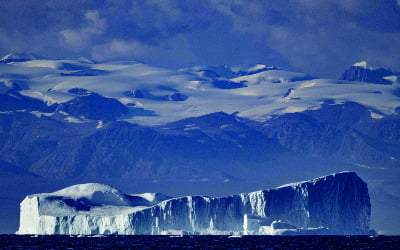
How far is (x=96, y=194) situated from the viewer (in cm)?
16188

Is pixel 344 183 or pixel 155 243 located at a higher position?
pixel 344 183

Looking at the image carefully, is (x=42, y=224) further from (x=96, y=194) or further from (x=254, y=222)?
(x=254, y=222)

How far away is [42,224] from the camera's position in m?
153

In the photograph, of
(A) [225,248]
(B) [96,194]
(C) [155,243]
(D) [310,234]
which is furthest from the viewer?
(B) [96,194]

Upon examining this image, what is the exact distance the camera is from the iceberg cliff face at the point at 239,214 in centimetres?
15000

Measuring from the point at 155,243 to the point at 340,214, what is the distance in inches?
1352

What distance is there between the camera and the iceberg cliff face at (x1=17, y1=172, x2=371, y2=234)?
150 metres

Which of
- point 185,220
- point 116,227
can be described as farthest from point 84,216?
point 185,220

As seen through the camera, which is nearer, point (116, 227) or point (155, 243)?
point (155, 243)

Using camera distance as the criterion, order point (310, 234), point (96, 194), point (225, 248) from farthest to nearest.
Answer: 1. point (96, 194)
2. point (310, 234)
3. point (225, 248)

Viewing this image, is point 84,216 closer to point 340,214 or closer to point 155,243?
point 155,243

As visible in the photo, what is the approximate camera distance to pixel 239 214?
15138cm

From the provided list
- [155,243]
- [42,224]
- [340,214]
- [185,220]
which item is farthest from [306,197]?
[42,224]

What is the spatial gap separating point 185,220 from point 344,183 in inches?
992
